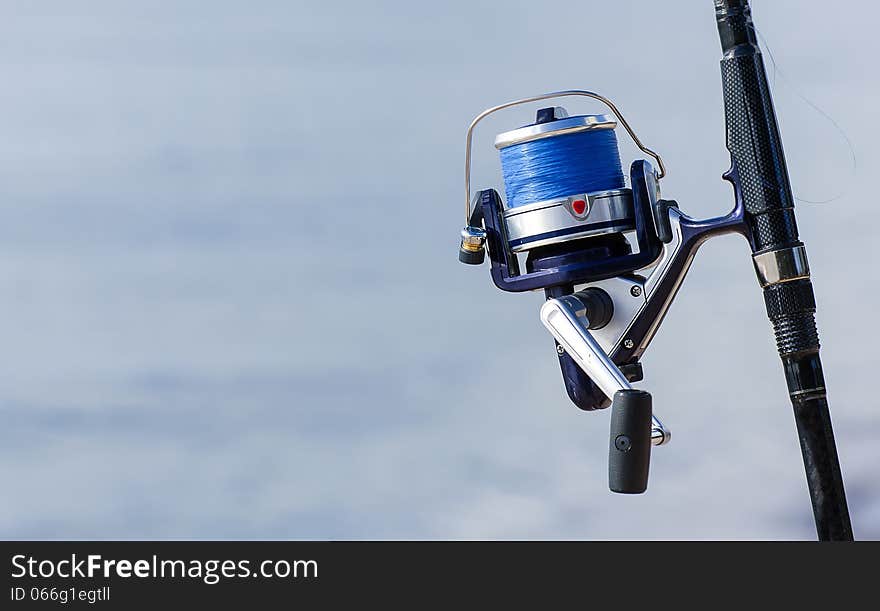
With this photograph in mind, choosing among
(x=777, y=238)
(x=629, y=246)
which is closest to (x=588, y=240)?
(x=629, y=246)

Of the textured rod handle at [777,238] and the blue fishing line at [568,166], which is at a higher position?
the blue fishing line at [568,166]

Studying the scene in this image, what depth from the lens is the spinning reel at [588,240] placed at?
2873 mm

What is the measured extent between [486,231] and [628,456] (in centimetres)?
63

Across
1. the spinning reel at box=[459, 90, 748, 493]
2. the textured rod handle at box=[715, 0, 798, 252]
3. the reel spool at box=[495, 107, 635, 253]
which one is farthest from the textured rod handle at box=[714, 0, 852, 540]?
the reel spool at box=[495, 107, 635, 253]

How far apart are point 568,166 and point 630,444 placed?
2.05 feet

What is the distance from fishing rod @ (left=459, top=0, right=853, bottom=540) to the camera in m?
2.68

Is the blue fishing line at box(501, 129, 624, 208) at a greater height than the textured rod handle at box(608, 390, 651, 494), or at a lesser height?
greater

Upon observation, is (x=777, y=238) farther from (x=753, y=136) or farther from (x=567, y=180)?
(x=567, y=180)

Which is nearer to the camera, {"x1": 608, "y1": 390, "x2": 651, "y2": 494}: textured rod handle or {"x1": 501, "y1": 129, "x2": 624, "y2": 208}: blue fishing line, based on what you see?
{"x1": 608, "y1": 390, "x2": 651, "y2": 494}: textured rod handle

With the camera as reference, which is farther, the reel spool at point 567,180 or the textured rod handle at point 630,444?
the reel spool at point 567,180

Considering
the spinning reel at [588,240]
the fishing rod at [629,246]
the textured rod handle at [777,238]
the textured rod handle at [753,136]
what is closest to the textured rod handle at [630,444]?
the fishing rod at [629,246]

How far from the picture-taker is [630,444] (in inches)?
105

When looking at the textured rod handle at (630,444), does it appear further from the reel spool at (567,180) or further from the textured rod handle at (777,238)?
the reel spool at (567,180)

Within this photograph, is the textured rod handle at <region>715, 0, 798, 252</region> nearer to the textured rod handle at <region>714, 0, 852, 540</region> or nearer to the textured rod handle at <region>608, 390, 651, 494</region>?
the textured rod handle at <region>714, 0, 852, 540</region>
